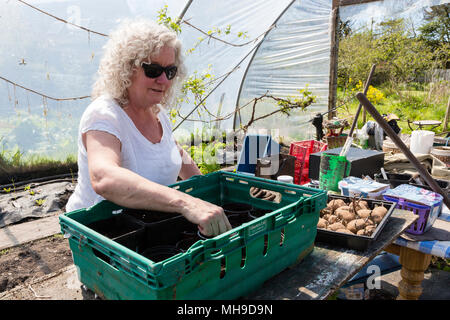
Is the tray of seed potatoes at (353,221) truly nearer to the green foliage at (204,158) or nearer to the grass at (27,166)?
the green foliage at (204,158)

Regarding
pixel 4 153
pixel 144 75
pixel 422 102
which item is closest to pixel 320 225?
pixel 144 75

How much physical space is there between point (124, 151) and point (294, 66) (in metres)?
5.65

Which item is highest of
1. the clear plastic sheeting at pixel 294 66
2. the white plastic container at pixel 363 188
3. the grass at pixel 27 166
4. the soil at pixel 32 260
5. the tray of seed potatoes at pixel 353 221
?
the clear plastic sheeting at pixel 294 66

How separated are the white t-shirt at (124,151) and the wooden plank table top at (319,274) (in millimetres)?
878

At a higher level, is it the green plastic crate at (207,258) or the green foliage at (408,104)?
the green foliage at (408,104)

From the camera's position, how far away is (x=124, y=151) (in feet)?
5.28

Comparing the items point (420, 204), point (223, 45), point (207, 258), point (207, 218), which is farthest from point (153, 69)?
point (223, 45)

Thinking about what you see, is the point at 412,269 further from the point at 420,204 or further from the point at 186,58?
the point at 186,58

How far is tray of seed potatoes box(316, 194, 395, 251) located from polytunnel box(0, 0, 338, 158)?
12.8 ft

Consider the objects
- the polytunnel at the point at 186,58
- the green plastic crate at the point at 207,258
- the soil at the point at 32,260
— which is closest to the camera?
the green plastic crate at the point at 207,258

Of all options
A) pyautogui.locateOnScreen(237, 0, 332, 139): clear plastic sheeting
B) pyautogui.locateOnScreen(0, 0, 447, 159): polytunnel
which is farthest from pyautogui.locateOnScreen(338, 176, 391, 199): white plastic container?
pyautogui.locateOnScreen(237, 0, 332, 139): clear plastic sheeting

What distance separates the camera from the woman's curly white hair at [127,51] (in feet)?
5.44

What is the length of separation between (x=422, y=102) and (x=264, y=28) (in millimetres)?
6509

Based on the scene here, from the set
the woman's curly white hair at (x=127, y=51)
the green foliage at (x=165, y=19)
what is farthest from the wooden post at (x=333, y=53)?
the woman's curly white hair at (x=127, y=51)
